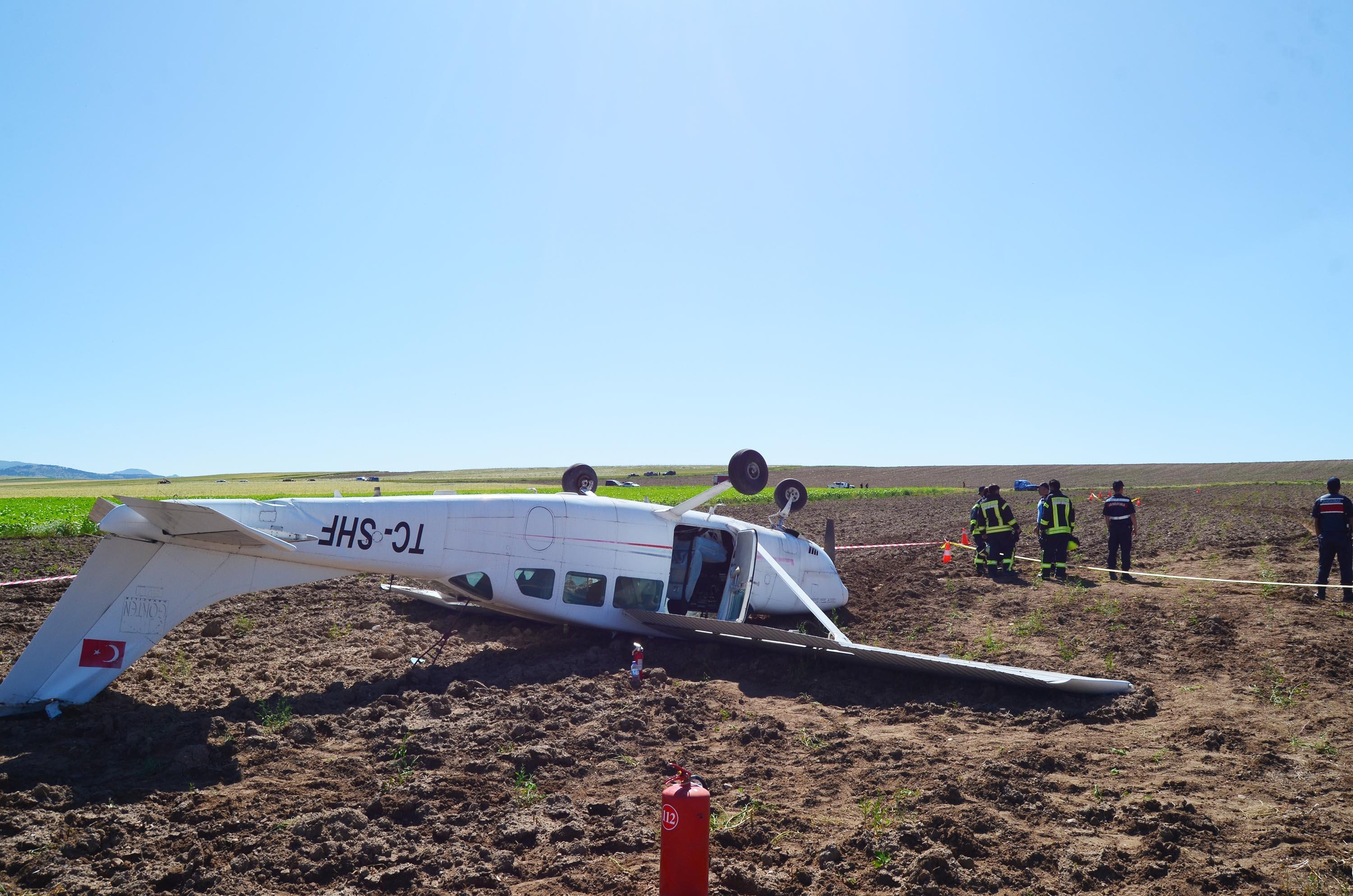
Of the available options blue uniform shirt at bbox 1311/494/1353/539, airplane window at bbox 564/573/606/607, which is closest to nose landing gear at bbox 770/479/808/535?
airplane window at bbox 564/573/606/607

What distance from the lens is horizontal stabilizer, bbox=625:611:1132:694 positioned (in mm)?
8438

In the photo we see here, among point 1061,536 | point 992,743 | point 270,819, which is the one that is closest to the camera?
point 270,819

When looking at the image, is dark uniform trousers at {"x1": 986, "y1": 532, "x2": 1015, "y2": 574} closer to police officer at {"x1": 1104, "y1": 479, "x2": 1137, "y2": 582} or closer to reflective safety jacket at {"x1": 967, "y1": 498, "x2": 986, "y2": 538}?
reflective safety jacket at {"x1": 967, "y1": 498, "x2": 986, "y2": 538}

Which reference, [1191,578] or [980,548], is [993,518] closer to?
[980,548]

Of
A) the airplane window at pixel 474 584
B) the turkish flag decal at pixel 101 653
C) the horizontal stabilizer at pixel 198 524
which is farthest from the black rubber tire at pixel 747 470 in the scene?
the turkish flag decal at pixel 101 653

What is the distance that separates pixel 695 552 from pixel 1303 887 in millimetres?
9054

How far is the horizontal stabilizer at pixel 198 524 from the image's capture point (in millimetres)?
7828

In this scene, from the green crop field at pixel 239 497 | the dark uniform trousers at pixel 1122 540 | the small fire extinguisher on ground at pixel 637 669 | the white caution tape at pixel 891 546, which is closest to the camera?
the small fire extinguisher on ground at pixel 637 669

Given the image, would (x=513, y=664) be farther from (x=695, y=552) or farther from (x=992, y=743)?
(x=992, y=743)

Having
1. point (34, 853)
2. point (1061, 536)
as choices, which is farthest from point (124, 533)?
point (1061, 536)

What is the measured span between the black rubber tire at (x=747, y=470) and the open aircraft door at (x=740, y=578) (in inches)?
32.5

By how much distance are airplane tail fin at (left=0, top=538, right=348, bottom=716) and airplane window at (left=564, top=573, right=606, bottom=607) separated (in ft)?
14.6

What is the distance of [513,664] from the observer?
34.3ft

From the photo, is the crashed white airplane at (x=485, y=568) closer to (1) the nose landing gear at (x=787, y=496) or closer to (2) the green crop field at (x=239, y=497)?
(1) the nose landing gear at (x=787, y=496)
